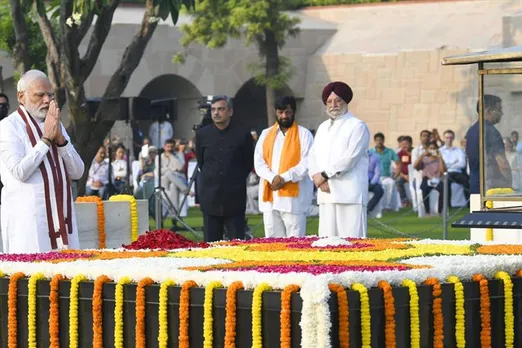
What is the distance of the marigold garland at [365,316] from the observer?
5453mm

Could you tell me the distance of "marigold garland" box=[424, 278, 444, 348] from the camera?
583cm

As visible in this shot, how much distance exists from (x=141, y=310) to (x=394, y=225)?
52.4ft

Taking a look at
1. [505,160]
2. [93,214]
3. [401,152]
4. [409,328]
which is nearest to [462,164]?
[401,152]

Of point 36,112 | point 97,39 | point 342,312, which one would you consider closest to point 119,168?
point 97,39

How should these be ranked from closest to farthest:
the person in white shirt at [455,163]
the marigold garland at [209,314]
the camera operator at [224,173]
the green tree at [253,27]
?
1. the marigold garland at [209,314]
2. the camera operator at [224,173]
3. the person in white shirt at [455,163]
4. the green tree at [253,27]

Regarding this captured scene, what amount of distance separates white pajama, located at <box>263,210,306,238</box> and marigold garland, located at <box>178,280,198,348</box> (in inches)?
291

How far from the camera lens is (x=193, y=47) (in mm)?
36062

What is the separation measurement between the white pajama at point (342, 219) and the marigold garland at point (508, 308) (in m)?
5.50

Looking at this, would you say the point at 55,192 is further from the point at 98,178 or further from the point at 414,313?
the point at 98,178

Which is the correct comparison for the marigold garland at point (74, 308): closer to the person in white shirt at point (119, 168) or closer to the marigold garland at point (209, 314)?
the marigold garland at point (209, 314)

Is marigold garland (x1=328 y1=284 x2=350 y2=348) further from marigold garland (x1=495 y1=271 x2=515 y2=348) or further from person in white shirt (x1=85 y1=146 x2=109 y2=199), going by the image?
person in white shirt (x1=85 y1=146 x2=109 y2=199)

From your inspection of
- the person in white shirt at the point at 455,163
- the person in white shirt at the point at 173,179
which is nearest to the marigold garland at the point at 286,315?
the person in white shirt at the point at 173,179

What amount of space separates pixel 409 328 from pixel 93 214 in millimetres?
4519

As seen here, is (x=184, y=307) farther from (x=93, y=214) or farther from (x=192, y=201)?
→ (x=192, y=201)
